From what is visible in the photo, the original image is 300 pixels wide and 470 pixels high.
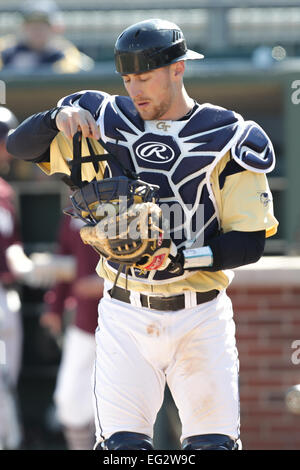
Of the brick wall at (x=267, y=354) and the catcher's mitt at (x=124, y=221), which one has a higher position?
the catcher's mitt at (x=124, y=221)

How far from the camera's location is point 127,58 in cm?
329

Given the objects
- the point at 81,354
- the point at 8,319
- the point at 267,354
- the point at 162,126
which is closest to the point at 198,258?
the point at 162,126

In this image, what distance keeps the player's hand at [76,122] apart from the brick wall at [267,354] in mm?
2699

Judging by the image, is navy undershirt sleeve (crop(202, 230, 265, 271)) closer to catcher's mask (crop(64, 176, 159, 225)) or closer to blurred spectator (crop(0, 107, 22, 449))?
catcher's mask (crop(64, 176, 159, 225))

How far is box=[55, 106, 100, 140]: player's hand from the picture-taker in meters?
3.31

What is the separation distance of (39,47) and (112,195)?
447cm

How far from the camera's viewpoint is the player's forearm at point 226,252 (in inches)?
128

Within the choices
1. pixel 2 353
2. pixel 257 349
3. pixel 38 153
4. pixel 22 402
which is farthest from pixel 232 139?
pixel 22 402

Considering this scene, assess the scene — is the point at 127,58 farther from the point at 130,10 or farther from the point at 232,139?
the point at 130,10

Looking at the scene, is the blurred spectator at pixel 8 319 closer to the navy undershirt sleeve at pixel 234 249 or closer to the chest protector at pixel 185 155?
the chest protector at pixel 185 155

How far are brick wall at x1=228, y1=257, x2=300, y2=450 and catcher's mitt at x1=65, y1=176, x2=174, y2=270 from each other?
8.90 ft

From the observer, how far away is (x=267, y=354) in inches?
232

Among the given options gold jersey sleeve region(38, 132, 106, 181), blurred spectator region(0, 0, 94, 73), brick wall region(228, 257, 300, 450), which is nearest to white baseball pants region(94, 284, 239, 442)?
gold jersey sleeve region(38, 132, 106, 181)

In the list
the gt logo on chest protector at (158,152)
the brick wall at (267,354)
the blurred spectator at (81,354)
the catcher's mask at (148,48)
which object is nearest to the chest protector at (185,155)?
the gt logo on chest protector at (158,152)
